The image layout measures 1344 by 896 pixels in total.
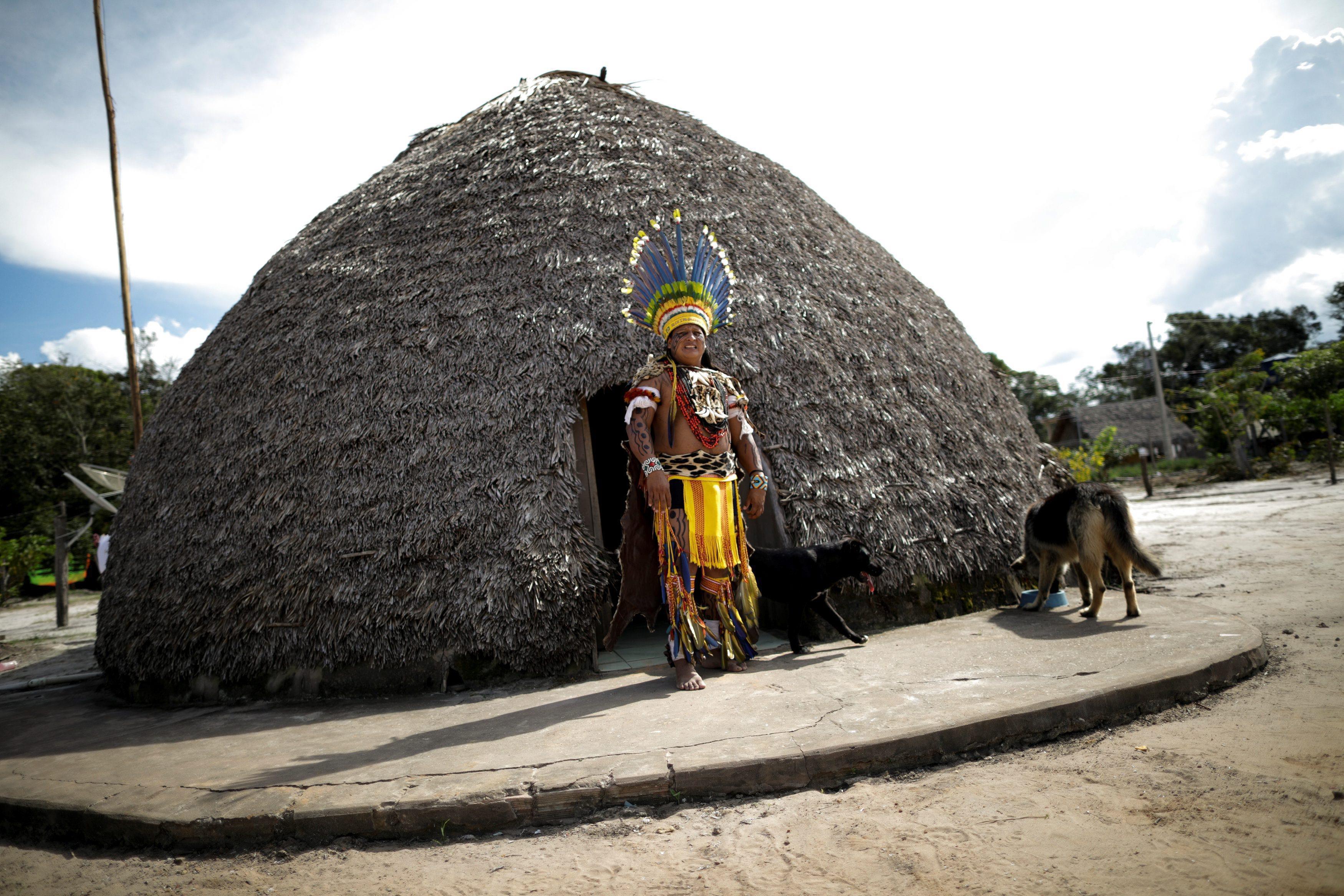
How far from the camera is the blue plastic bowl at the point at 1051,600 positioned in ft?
14.9

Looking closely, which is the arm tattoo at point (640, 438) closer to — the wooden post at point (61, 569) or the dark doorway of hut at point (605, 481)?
the dark doorway of hut at point (605, 481)

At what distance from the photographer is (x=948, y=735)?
7.89 ft

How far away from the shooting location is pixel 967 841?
6.12ft

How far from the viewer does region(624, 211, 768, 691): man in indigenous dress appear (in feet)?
11.4

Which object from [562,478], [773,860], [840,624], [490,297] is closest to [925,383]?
[840,624]

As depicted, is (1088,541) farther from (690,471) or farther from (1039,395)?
(1039,395)

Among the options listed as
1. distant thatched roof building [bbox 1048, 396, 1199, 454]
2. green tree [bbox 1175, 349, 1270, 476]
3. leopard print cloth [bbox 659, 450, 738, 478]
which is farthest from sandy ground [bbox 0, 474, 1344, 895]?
distant thatched roof building [bbox 1048, 396, 1199, 454]

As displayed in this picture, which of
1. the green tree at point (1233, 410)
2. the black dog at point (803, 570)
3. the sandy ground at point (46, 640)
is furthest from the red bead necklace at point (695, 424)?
the green tree at point (1233, 410)

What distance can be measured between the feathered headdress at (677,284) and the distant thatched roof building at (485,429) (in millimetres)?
786

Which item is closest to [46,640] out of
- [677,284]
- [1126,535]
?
[677,284]

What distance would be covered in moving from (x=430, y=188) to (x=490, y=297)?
1670 millimetres

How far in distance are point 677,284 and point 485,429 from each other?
151 centimetres

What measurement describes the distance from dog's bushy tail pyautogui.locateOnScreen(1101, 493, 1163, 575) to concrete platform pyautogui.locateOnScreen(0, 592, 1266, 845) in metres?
0.30

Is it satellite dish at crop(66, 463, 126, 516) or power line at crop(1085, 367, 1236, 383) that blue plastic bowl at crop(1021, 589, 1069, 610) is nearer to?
satellite dish at crop(66, 463, 126, 516)
